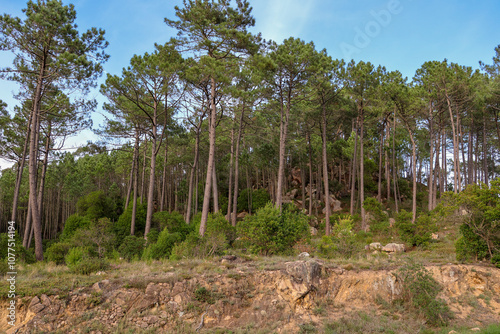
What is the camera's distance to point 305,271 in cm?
1023

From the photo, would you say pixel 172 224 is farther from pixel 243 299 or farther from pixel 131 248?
pixel 243 299

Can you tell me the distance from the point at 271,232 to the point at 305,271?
4183 mm

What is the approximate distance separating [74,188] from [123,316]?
32.8m

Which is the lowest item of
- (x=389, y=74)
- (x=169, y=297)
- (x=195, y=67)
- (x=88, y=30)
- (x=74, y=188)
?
(x=169, y=297)

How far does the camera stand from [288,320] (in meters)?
8.83

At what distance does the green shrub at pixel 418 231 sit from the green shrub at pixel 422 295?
23.9ft

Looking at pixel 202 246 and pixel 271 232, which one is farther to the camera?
pixel 271 232

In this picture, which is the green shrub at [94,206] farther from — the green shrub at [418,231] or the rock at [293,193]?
the green shrub at [418,231]

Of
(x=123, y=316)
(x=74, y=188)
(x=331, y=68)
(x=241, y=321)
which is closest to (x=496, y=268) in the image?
(x=241, y=321)

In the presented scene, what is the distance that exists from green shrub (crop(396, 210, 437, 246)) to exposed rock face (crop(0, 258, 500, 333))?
5808 mm

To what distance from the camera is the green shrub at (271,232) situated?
14039 mm

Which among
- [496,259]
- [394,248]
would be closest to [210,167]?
[394,248]

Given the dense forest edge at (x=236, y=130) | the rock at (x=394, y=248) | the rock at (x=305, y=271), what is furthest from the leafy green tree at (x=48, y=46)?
the rock at (x=394, y=248)

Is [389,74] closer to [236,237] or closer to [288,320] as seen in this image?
[236,237]
